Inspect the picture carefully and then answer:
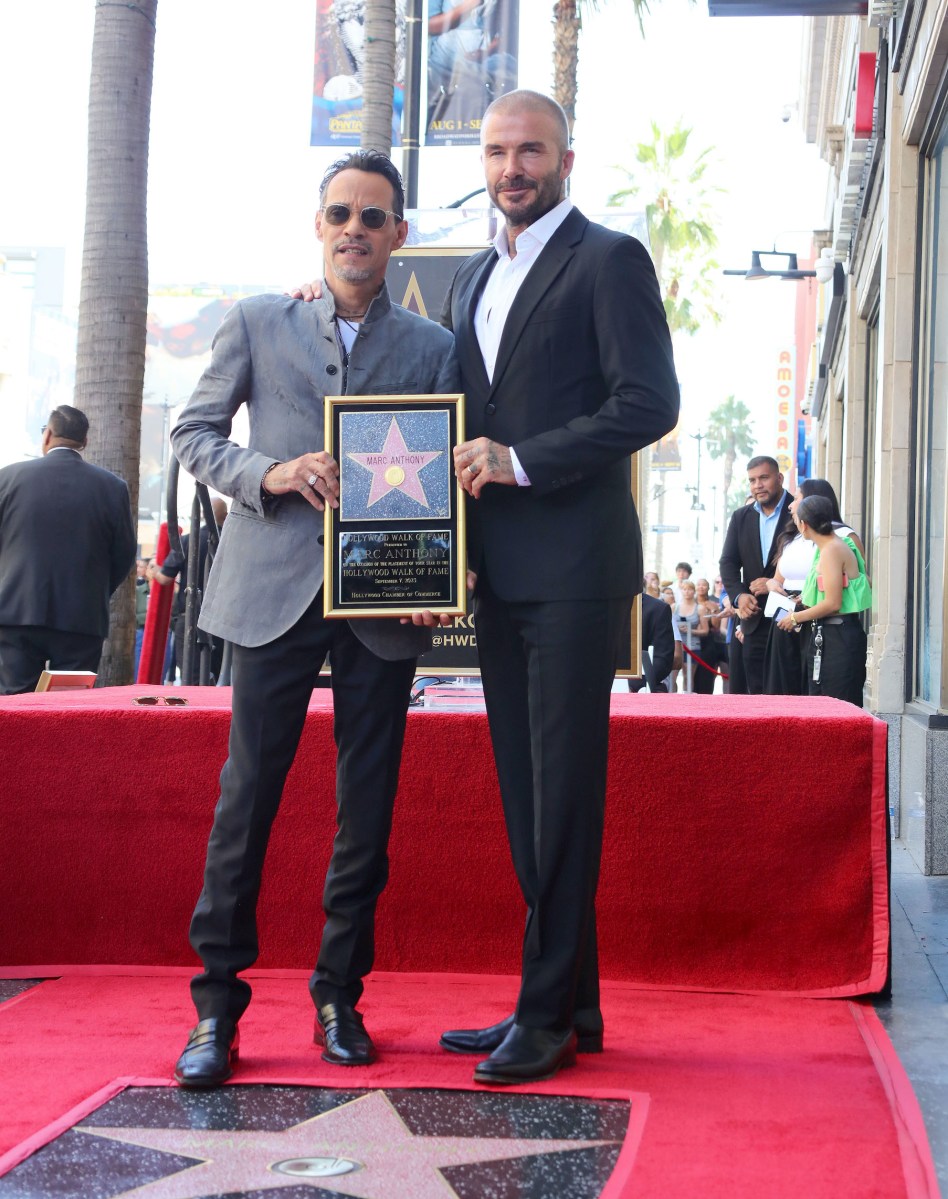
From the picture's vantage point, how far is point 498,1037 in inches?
149

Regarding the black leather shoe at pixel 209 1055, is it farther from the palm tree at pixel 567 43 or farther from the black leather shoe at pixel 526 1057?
the palm tree at pixel 567 43

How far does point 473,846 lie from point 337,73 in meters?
12.8

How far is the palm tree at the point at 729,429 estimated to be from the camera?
116438 millimetres

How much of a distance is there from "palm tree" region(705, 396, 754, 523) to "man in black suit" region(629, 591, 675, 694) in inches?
3942

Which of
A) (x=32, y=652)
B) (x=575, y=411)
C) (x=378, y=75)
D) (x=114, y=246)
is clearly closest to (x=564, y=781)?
(x=575, y=411)

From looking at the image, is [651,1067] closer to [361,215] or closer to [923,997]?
[923,997]

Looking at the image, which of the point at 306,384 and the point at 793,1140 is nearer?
the point at 793,1140

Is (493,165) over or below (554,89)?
below

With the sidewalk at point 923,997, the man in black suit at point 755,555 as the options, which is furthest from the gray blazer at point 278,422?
the man in black suit at point 755,555

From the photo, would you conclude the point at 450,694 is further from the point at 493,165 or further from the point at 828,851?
the point at 493,165

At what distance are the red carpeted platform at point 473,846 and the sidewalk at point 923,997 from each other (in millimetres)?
197

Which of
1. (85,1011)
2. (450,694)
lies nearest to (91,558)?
(450,694)

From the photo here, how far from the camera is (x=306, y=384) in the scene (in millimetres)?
3859

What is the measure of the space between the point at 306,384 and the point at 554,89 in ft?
58.1
